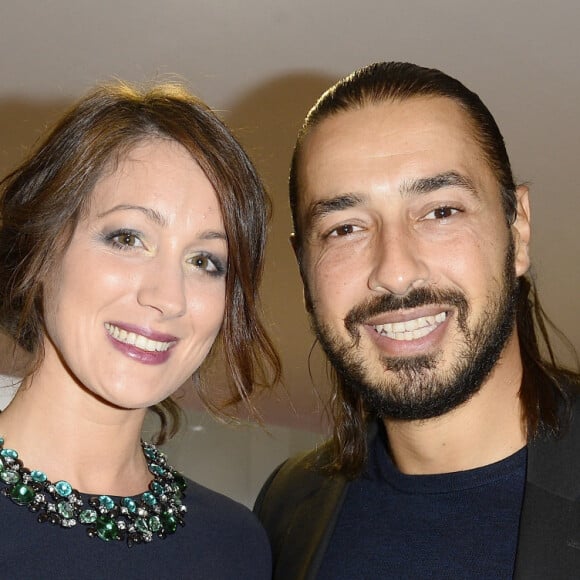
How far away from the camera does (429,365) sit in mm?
2018

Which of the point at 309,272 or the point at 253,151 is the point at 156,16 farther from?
the point at 309,272

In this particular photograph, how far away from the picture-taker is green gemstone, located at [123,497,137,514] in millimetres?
1882

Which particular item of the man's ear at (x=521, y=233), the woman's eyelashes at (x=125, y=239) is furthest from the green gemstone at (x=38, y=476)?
the man's ear at (x=521, y=233)

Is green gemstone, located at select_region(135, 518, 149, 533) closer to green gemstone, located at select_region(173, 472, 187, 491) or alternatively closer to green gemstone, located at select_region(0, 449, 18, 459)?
green gemstone, located at select_region(173, 472, 187, 491)

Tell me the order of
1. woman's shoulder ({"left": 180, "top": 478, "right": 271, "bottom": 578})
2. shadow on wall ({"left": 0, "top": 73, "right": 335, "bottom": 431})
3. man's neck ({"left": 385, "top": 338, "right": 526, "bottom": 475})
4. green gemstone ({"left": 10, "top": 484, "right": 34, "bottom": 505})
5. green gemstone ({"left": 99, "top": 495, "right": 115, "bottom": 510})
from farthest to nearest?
shadow on wall ({"left": 0, "top": 73, "right": 335, "bottom": 431})
man's neck ({"left": 385, "top": 338, "right": 526, "bottom": 475})
woman's shoulder ({"left": 180, "top": 478, "right": 271, "bottom": 578})
green gemstone ({"left": 99, "top": 495, "right": 115, "bottom": 510})
green gemstone ({"left": 10, "top": 484, "right": 34, "bottom": 505})

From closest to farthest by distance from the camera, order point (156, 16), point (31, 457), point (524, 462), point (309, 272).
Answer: point (31, 457) → point (524, 462) → point (309, 272) → point (156, 16)

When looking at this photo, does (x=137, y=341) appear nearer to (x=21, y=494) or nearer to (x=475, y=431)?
(x=21, y=494)

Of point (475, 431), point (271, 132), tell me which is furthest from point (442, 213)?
point (271, 132)

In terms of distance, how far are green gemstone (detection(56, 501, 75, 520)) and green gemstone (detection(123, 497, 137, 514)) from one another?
0.13 meters

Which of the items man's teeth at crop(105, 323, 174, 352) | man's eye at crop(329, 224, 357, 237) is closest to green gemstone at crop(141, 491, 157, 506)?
man's teeth at crop(105, 323, 174, 352)

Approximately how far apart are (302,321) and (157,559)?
14.8 ft

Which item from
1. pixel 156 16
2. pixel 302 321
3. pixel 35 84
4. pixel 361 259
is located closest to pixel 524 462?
pixel 361 259

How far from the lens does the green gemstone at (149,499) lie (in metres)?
1.94

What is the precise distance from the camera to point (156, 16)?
322cm
